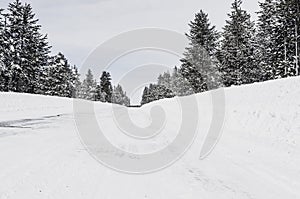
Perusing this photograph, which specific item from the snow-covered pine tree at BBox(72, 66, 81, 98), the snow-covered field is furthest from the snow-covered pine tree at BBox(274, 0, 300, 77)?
the snow-covered pine tree at BBox(72, 66, 81, 98)

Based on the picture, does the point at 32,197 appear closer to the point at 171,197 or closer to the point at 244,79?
the point at 171,197

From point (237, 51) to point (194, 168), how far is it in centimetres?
3118

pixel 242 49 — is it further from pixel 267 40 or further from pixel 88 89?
pixel 88 89

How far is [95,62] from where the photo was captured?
1695 centimetres

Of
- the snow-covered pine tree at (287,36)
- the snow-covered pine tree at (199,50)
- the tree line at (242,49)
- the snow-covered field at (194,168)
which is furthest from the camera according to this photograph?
the snow-covered pine tree at (199,50)

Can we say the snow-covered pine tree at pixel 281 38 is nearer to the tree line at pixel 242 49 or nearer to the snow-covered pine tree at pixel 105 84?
the tree line at pixel 242 49

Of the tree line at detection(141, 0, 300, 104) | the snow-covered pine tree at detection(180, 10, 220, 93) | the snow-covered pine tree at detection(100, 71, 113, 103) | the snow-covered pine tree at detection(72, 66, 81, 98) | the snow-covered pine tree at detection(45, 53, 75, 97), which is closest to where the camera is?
the tree line at detection(141, 0, 300, 104)

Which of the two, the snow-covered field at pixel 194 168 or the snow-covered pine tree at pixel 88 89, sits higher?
the snow-covered pine tree at pixel 88 89

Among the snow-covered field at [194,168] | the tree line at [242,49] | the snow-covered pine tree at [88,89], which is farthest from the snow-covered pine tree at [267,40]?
the snow-covered pine tree at [88,89]

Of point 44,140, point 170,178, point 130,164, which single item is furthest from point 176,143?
point 44,140

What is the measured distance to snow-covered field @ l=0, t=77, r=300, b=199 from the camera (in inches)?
189

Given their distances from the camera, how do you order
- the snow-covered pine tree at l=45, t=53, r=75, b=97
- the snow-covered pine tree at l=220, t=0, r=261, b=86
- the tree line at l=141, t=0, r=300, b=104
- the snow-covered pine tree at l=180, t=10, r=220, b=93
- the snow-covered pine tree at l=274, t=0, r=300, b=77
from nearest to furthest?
the snow-covered pine tree at l=274, t=0, r=300, b=77
the tree line at l=141, t=0, r=300, b=104
the snow-covered pine tree at l=220, t=0, r=261, b=86
the snow-covered pine tree at l=180, t=10, r=220, b=93
the snow-covered pine tree at l=45, t=53, r=75, b=97

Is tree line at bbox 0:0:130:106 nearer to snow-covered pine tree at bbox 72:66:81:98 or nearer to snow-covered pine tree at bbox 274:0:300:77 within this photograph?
snow-covered pine tree at bbox 72:66:81:98

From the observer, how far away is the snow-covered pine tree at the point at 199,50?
133 feet
